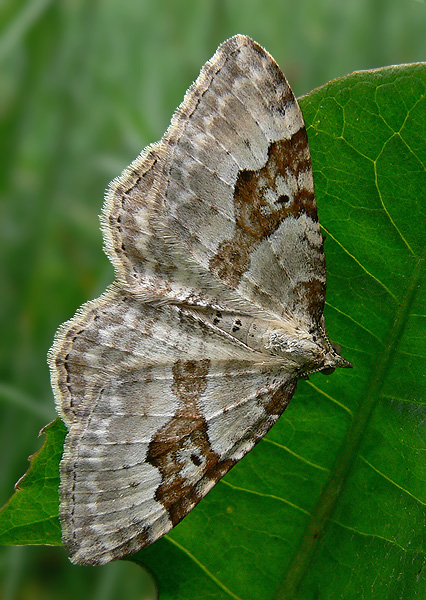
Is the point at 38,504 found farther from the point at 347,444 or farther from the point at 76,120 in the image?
the point at 76,120

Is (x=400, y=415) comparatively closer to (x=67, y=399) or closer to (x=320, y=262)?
(x=320, y=262)

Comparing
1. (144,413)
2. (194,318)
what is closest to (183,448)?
(144,413)

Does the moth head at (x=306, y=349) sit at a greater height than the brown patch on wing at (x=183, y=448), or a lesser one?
greater

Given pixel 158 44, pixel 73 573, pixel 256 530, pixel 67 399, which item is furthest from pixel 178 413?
pixel 158 44

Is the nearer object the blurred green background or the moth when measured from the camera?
the moth

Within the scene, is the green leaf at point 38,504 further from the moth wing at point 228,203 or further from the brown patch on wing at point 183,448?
the moth wing at point 228,203

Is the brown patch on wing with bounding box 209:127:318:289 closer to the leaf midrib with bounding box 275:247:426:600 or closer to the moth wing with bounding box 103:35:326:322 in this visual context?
the moth wing with bounding box 103:35:326:322

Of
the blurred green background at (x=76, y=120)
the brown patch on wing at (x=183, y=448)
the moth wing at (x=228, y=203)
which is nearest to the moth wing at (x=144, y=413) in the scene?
the brown patch on wing at (x=183, y=448)

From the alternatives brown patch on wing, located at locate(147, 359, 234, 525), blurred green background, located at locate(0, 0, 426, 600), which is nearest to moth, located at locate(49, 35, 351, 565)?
brown patch on wing, located at locate(147, 359, 234, 525)
